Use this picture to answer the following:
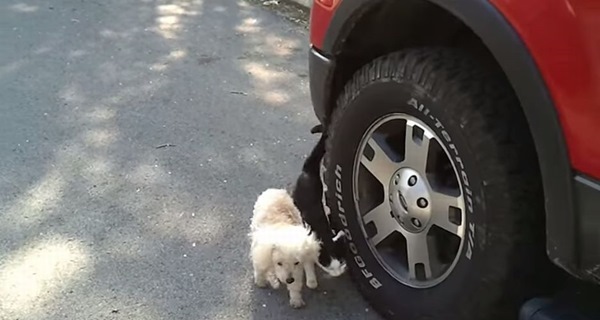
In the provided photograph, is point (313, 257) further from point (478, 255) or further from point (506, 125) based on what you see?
point (506, 125)

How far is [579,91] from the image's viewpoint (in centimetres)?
206

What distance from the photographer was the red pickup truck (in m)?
2.12

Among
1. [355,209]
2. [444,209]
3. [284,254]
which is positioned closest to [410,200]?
[444,209]

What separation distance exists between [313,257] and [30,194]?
1651 millimetres

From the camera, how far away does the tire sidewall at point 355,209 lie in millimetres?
2500

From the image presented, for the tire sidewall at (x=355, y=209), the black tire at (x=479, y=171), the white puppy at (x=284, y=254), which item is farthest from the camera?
the white puppy at (x=284, y=254)

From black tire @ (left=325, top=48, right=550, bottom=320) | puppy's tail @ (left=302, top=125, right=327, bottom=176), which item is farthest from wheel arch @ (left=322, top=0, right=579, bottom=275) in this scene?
puppy's tail @ (left=302, top=125, right=327, bottom=176)

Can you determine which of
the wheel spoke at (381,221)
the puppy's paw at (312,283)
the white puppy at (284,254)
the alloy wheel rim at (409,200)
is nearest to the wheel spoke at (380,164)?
the alloy wheel rim at (409,200)

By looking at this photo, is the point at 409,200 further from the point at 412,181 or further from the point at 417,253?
the point at 417,253

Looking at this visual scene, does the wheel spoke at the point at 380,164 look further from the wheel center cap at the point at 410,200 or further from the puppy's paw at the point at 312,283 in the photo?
the puppy's paw at the point at 312,283

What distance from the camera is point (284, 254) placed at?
3078mm

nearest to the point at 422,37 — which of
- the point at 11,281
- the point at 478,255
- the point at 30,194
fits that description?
the point at 478,255

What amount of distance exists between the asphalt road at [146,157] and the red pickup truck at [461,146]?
406 millimetres

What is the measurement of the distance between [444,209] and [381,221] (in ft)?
1.15
